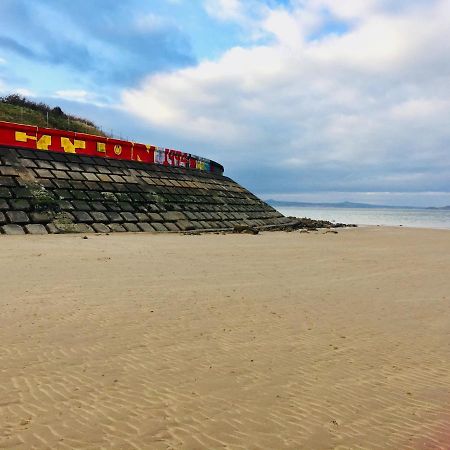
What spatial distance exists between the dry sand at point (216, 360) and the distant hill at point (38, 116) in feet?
78.9

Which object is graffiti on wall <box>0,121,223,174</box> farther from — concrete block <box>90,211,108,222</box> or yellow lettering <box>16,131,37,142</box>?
concrete block <box>90,211,108,222</box>

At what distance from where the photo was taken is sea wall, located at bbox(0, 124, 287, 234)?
49.2 ft

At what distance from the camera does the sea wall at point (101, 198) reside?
1499cm

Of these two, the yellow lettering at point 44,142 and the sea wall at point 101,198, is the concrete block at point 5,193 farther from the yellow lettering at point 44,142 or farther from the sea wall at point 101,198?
the yellow lettering at point 44,142

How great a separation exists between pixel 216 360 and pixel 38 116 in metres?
31.5

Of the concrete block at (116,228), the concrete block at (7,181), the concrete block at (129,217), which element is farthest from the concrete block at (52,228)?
the concrete block at (129,217)

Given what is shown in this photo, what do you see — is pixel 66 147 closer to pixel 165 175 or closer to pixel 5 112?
pixel 165 175

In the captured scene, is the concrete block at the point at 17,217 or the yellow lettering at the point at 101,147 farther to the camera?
the yellow lettering at the point at 101,147

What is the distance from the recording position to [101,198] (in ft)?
58.4

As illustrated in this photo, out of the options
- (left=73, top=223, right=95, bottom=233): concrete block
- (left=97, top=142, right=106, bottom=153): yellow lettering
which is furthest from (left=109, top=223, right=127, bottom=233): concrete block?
(left=97, top=142, right=106, bottom=153): yellow lettering

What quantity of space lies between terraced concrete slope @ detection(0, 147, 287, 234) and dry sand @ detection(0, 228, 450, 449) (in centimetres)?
674

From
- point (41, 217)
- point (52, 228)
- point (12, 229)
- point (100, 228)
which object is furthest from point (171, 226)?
point (12, 229)

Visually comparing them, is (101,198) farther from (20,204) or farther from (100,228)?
(20,204)

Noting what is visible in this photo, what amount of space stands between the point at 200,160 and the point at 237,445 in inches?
1084
